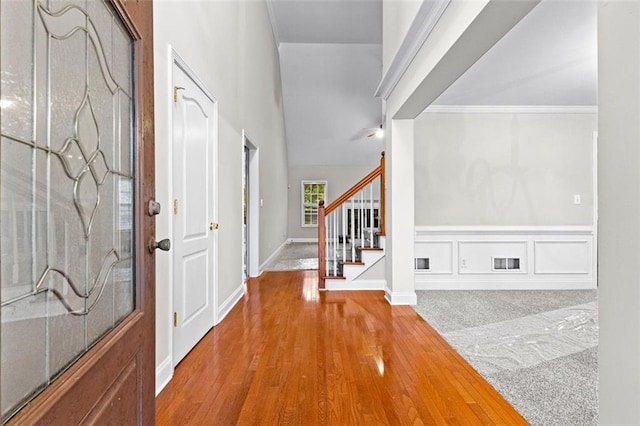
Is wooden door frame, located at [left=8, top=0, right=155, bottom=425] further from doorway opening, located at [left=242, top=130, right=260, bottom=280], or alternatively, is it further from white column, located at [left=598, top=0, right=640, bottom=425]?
doorway opening, located at [left=242, top=130, right=260, bottom=280]

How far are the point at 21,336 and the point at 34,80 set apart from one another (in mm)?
417

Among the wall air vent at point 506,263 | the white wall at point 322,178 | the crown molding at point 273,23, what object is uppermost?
the crown molding at point 273,23

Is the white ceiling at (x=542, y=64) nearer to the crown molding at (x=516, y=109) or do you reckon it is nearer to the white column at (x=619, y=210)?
the crown molding at (x=516, y=109)

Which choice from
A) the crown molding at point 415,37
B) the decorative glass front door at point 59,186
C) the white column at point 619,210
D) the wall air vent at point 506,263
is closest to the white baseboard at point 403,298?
the wall air vent at point 506,263

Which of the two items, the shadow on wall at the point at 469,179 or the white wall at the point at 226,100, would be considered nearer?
the white wall at the point at 226,100

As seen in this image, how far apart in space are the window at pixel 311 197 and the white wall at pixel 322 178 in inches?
5.1

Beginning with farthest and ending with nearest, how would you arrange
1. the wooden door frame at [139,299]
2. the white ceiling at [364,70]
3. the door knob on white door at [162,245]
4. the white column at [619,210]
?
the white ceiling at [364,70]
the door knob on white door at [162,245]
the white column at [619,210]
the wooden door frame at [139,299]

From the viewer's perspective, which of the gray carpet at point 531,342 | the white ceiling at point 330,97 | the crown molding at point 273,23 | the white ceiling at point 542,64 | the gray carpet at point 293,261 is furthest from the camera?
the white ceiling at point 330,97

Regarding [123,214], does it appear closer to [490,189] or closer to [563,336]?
[563,336]

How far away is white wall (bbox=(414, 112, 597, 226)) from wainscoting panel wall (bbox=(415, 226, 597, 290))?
15cm

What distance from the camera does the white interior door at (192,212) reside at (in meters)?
2.29

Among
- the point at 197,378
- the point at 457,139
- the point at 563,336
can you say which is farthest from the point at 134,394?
the point at 457,139

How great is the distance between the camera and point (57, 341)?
0.64 metres

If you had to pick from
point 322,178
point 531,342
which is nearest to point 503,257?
point 531,342
